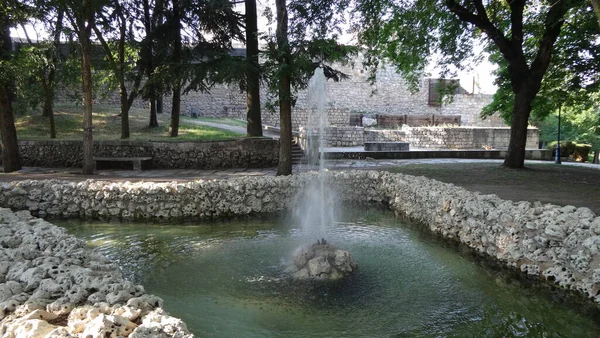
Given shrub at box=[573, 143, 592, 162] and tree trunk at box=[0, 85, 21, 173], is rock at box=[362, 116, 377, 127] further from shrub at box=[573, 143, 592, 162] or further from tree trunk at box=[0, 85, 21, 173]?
tree trunk at box=[0, 85, 21, 173]

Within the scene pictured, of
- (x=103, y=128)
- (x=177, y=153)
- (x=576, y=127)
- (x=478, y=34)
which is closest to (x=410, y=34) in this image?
(x=478, y=34)

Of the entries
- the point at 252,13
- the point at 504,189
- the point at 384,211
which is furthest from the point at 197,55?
the point at 504,189

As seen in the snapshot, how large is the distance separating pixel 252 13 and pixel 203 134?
499 centimetres

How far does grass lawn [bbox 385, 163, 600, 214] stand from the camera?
7.16m

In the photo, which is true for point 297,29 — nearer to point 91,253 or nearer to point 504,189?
point 504,189

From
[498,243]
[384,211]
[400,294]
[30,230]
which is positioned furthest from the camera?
[384,211]

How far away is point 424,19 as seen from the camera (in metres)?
10.4

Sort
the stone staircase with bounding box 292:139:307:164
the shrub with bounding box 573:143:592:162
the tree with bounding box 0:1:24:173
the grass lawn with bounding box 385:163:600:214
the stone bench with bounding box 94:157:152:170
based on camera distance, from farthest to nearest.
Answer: the shrub with bounding box 573:143:592:162
the stone staircase with bounding box 292:139:307:164
the stone bench with bounding box 94:157:152:170
the tree with bounding box 0:1:24:173
the grass lawn with bounding box 385:163:600:214

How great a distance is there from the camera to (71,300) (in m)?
2.78

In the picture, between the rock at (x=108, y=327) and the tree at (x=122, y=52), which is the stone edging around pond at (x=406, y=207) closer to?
the rock at (x=108, y=327)

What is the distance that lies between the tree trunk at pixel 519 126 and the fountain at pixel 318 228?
236 inches

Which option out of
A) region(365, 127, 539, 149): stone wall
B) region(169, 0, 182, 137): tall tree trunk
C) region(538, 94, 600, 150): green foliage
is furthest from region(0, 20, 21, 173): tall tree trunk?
region(538, 94, 600, 150): green foliage

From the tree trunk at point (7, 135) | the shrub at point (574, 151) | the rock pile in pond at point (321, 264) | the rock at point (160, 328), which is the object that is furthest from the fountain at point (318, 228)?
the shrub at point (574, 151)

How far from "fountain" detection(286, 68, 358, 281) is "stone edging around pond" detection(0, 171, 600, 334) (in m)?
0.32
